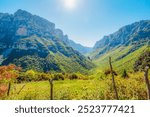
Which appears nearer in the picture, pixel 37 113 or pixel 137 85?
pixel 37 113

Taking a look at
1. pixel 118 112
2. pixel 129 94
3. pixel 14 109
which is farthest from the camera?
pixel 129 94

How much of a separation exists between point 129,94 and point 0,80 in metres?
10.0

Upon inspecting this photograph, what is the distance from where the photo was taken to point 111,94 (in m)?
14.3

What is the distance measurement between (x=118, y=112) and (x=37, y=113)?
7.53ft

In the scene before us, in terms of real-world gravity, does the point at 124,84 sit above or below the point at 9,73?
below

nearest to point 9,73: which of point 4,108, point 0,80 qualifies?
point 0,80

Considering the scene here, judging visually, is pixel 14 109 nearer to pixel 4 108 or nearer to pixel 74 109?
pixel 4 108

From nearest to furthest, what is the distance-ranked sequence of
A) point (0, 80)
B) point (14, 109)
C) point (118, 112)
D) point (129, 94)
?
point (118, 112) < point (14, 109) < point (129, 94) < point (0, 80)

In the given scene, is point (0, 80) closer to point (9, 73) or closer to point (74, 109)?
point (9, 73)

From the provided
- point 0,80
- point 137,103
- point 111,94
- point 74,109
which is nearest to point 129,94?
point 111,94

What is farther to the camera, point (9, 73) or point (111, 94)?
point (9, 73)

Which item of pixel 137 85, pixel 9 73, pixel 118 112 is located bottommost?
pixel 118 112

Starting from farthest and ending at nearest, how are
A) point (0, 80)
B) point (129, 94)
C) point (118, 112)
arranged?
1. point (0, 80)
2. point (129, 94)
3. point (118, 112)

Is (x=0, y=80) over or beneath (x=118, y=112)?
over
